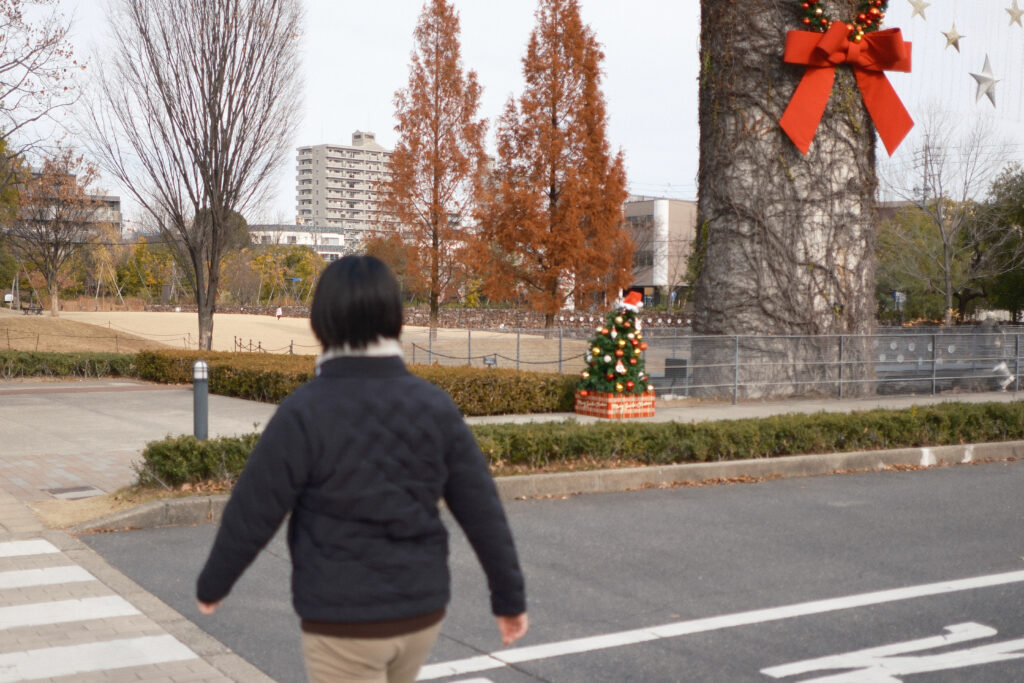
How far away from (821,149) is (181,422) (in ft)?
35.4

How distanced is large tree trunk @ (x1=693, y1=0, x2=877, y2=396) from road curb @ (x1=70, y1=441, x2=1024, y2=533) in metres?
5.12

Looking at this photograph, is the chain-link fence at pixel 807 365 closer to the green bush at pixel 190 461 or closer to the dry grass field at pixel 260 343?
the dry grass field at pixel 260 343

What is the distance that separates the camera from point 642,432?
1003 cm

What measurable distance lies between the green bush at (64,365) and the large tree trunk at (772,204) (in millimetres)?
13504

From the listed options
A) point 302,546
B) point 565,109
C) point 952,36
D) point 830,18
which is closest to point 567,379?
point 830,18

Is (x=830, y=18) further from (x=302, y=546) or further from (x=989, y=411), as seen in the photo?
(x=302, y=546)

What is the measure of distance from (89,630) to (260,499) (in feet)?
10.6

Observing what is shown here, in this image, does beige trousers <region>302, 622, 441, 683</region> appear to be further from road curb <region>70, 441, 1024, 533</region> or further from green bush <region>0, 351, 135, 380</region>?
green bush <region>0, 351, 135, 380</region>

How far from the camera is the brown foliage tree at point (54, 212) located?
46.2 meters

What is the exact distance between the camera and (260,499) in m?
2.48

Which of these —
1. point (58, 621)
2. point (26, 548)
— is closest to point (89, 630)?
point (58, 621)

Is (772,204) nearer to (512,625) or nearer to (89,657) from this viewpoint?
(89,657)

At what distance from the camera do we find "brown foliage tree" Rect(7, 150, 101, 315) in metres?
46.2

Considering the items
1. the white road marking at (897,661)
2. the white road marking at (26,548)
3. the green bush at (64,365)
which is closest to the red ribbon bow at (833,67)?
the white road marking at (897,661)
